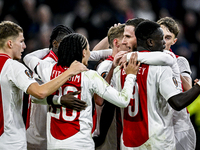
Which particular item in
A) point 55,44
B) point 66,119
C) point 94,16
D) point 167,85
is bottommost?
point 66,119

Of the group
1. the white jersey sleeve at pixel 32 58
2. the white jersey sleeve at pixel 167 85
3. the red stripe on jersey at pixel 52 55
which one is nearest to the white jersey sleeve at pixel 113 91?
the white jersey sleeve at pixel 167 85

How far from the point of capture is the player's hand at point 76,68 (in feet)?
7.51

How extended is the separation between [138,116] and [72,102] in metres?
0.59

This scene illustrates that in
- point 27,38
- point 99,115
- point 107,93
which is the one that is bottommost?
point 99,115

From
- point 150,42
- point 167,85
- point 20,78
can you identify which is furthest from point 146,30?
point 20,78

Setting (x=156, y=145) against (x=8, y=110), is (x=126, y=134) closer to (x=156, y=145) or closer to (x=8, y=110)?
(x=156, y=145)

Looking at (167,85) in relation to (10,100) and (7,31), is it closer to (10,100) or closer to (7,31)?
(10,100)

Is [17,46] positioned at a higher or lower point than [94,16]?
lower

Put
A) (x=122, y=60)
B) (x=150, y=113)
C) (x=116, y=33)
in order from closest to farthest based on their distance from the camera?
(x=150, y=113) < (x=122, y=60) < (x=116, y=33)

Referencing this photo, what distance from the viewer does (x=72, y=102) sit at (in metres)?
2.29

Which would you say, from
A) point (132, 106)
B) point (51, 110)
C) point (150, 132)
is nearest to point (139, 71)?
point (132, 106)

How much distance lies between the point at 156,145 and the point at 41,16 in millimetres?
4370

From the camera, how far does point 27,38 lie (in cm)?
573

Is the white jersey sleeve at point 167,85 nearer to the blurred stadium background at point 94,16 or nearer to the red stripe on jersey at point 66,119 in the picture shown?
the red stripe on jersey at point 66,119
